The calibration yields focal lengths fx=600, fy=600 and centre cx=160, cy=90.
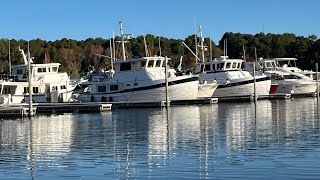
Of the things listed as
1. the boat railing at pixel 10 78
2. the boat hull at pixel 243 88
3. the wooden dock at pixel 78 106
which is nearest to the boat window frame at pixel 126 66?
the wooden dock at pixel 78 106

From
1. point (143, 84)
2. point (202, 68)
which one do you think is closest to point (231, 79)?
point (202, 68)

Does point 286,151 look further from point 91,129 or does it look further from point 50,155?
point 91,129

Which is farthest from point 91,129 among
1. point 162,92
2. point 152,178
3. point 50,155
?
point 162,92

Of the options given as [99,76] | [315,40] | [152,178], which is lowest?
[152,178]

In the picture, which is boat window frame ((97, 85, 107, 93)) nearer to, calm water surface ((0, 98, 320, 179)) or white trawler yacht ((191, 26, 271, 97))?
white trawler yacht ((191, 26, 271, 97))

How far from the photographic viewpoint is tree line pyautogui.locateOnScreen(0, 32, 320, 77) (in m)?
112

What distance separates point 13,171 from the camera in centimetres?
1892

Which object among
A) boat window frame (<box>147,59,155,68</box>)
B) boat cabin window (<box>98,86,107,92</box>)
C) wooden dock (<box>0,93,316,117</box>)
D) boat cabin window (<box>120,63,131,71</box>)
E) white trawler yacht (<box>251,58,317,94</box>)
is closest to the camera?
wooden dock (<box>0,93,316,117</box>)

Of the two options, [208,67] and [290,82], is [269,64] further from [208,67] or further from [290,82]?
[208,67]

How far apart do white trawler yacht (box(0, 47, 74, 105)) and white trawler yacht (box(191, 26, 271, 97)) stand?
16401 millimetres

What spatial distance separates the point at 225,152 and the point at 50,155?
260 inches

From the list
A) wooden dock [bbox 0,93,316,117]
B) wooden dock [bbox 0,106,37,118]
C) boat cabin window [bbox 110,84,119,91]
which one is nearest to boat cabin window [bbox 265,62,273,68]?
wooden dock [bbox 0,93,316,117]

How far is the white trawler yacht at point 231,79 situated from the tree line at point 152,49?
35.0 meters

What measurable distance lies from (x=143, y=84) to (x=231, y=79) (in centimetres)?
1265
